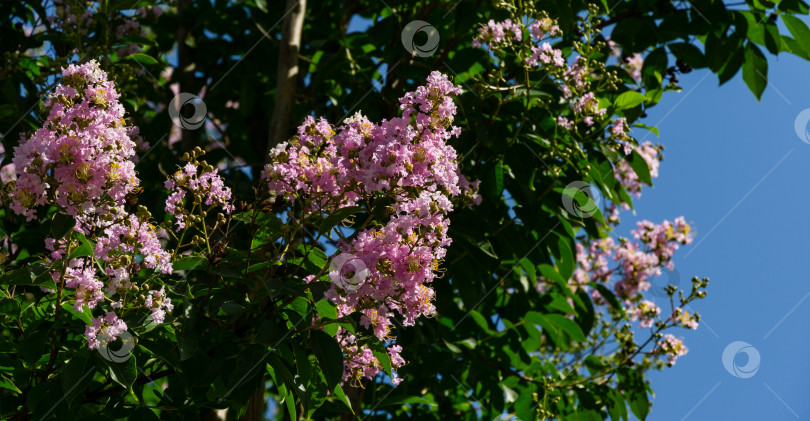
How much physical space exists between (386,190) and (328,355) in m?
0.40

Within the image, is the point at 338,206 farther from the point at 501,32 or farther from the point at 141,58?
the point at 141,58

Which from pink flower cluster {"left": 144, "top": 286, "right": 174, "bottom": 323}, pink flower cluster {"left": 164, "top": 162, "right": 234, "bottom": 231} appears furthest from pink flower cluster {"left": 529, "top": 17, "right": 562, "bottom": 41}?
pink flower cluster {"left": 144, "top": 286, "right": 174, "bottom": 323}

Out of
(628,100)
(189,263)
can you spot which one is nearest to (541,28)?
(628,100)

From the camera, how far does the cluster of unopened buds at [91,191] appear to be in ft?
5.48

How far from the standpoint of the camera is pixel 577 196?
8.30ft

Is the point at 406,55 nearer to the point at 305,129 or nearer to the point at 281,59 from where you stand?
the point at 281,59

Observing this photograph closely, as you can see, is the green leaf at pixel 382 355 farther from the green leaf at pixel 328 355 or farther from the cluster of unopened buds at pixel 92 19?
the cluster of unopened buds at pixel 92 19

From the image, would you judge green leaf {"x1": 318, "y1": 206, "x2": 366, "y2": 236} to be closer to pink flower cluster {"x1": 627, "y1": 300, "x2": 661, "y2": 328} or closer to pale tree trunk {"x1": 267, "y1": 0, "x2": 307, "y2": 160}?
pale tree trunk {"x1": 267, "y1": 0, "x2": 307, "y2": 160}

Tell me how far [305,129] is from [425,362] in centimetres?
124

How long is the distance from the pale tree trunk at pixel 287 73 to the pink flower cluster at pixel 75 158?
40.0 inches

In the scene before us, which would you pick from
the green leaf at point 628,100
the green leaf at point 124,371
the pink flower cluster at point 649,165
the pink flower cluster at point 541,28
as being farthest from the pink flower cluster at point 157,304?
the pink flower cluster at point 649,165

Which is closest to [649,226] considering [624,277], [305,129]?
[624,277]

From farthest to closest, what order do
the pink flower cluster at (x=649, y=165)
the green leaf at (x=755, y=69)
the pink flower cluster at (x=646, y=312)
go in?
the pink flower cluster at (x=649, y=165) → the pink flower cluster at (x=646, y=312) → the green leaf at (x=755, y=69)

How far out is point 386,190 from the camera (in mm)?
1760
